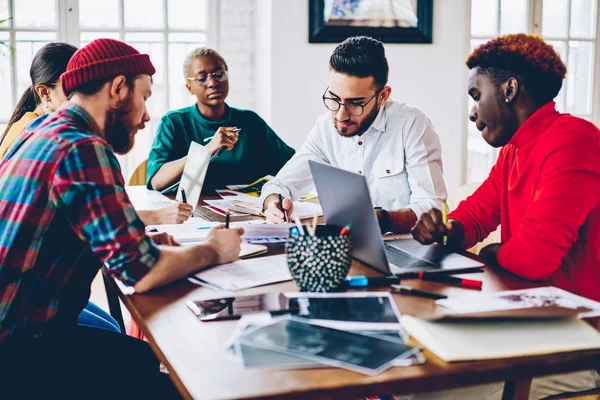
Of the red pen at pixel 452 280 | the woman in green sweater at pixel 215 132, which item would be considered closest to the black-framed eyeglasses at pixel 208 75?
the woman in green sweater at pixel 215 132

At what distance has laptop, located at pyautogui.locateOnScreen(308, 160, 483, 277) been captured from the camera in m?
1.32

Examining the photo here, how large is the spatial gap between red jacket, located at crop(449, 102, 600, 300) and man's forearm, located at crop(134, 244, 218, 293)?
0.63 meters

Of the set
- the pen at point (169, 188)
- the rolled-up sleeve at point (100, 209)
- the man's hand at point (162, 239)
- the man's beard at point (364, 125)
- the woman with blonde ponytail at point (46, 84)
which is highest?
the woman with blonde ponytail at point (46, 84)

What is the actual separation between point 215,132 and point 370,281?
194 cm

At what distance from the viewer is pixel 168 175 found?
8.80ft

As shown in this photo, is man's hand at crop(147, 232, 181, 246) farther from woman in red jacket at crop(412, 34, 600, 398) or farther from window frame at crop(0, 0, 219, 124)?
window frame at crop(0, 0, 219, 124)

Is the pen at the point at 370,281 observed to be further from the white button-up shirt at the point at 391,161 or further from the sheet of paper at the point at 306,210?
the white button-up shirt at the point at 391,161

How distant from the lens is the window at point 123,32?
4086 mm

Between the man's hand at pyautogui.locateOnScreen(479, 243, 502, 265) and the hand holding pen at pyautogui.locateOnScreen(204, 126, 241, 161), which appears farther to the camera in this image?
the hand holding pen at pyautogui.locateOnScreen(204, 126, 241, 161)

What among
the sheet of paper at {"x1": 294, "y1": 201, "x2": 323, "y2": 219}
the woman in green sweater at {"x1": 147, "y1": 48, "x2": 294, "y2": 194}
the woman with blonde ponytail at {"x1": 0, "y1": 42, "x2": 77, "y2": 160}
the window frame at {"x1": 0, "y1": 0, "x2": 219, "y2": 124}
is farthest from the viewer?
the window frame at {"x1": 0, "y1": 0, "x2": 219, "y2": 124}

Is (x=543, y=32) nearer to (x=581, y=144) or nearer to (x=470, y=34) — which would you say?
(x=470, y=34)

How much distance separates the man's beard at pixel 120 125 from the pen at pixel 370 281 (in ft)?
1.93

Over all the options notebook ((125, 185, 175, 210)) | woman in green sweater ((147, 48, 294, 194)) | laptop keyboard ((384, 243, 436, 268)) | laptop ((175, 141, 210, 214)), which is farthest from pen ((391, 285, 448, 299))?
woman in green sweater ((147, 48, 294, 194))

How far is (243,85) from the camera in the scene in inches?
172
